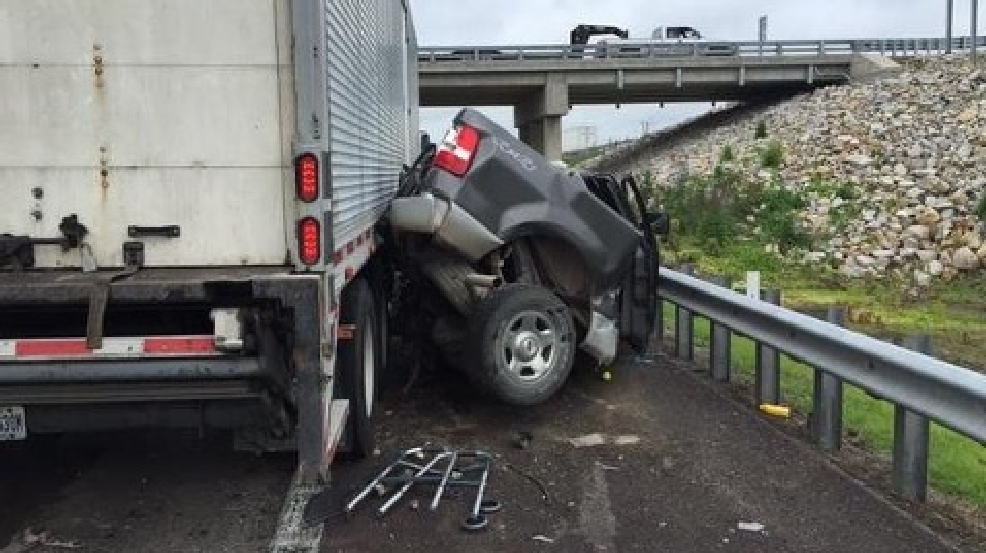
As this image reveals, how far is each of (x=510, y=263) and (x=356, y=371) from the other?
5.76 feet

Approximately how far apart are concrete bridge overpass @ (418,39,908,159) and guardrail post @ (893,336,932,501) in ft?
137

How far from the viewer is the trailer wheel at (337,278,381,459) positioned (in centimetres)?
588

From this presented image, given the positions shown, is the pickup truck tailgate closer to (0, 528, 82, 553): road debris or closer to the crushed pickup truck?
(0, 528, 82, 553): road debris

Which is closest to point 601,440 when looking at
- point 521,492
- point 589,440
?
point 589,440

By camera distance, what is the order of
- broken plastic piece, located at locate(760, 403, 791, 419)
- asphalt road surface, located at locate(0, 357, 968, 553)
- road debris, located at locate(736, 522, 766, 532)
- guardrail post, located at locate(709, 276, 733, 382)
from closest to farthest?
asphalt road surface, located at locate(0, 357, 968, 553), road debris, located at locate(736, 522, 766, 532), broken plastic piece, located at locate(760, 403, 791, 419), guardrail post, located at locate(709, 276, 733, 382)

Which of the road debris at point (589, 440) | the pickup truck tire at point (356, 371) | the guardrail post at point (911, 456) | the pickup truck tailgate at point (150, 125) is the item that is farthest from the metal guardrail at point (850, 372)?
the pickup truck tailgate at point (150, 125)

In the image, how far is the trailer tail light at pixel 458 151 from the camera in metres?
6.88

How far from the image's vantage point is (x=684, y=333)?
9.30 metres

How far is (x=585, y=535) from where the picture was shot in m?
4.84

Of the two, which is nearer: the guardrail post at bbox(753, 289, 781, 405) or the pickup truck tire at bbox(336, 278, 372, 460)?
Result: the pickup truck tire at bbox(336, 278, 372, 460)

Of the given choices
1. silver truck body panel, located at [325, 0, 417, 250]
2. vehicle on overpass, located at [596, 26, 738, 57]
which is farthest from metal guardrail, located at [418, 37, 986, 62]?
silver truck body panel, located at [325, 0, 417, 250]

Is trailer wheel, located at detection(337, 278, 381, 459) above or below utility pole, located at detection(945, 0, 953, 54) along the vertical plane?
below

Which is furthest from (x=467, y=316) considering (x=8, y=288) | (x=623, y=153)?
(x=623, y=153)

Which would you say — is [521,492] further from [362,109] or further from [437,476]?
[362,109]
